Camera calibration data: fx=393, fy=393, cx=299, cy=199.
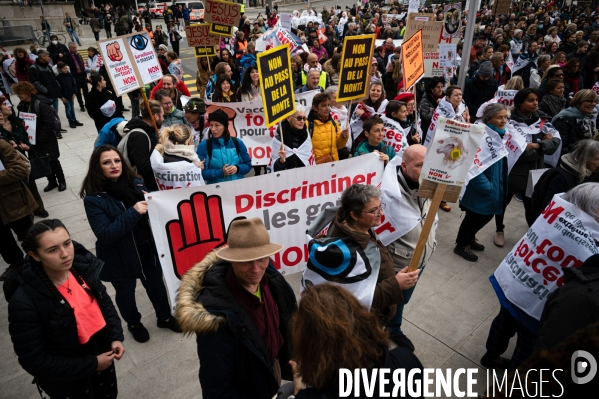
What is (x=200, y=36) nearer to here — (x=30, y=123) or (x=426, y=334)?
(x=30, y=123)

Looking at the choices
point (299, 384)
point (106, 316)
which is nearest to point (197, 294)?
point (299, 384)

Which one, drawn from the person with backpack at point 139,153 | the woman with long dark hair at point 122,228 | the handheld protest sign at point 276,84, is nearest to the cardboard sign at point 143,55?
the person with backpack at point 139,153

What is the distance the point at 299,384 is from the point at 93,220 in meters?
2.29

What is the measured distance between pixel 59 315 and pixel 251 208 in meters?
1.87

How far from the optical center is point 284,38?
10.2 m

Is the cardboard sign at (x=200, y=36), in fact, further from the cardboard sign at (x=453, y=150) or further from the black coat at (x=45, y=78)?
the cardboard sign at (x=453, y=150)

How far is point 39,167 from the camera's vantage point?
19.0 ft

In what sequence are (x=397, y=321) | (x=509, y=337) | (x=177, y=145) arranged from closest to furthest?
(x=509, y=337)
(x=397, y=321)
(x=177, y=145)

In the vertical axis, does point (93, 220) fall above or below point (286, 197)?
above

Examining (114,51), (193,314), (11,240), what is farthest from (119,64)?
(193,314)

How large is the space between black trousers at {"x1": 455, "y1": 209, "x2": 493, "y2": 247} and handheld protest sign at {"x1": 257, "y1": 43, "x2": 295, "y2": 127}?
2661 millimetres

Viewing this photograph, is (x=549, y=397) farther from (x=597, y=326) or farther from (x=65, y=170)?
(x=65, y=170)

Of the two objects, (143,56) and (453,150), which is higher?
(143,56)

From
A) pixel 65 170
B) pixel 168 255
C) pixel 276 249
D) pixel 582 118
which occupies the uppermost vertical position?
pixel 276 249
